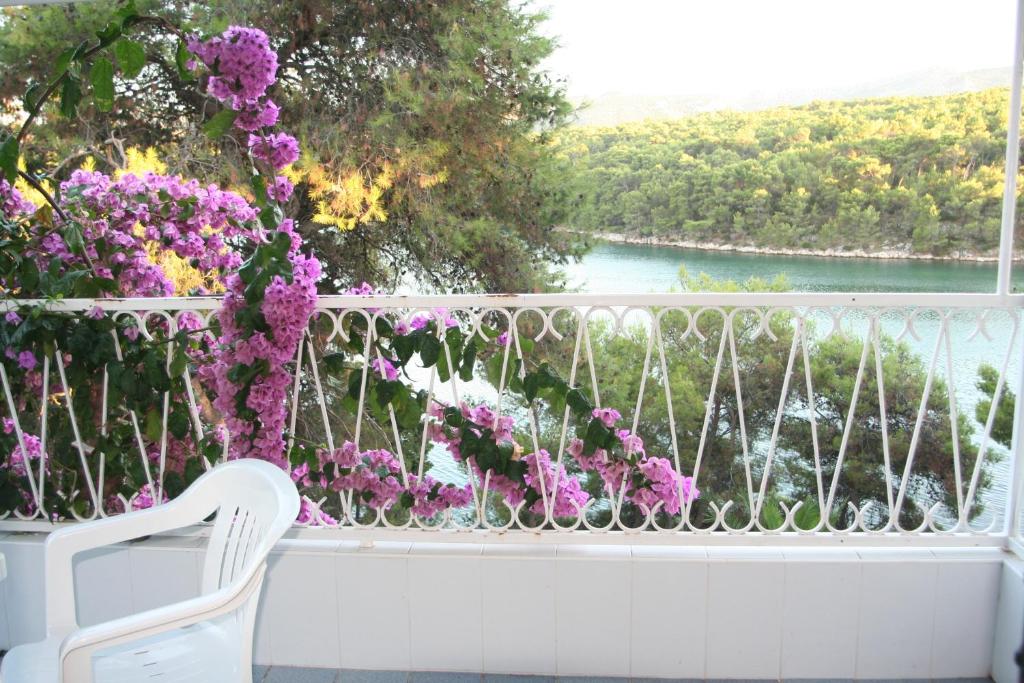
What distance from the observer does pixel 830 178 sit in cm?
493

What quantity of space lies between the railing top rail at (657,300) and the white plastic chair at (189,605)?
23.2 inches

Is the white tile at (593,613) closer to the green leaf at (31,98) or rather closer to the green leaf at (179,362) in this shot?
the green leaf at (179,362)

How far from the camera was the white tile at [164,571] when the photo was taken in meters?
2.25

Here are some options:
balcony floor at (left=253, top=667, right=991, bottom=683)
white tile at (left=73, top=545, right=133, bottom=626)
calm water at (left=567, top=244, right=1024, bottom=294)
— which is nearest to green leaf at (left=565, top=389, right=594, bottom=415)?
balcony floor at (left=253, top=667, right=991, bottom=683)

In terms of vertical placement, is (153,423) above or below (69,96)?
below

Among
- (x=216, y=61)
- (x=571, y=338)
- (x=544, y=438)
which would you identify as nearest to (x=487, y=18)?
(x=571, y=338)

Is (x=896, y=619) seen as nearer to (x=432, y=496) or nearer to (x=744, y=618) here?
(x=744, y=618)

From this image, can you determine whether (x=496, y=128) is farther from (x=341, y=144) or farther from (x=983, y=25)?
(x=983, y=25)

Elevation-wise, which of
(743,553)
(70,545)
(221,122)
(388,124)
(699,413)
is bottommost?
(699,413)

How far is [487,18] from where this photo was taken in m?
5.70

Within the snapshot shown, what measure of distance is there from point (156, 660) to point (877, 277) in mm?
4221

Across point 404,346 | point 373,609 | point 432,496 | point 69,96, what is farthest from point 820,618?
point 69,96

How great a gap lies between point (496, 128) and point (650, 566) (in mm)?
4205

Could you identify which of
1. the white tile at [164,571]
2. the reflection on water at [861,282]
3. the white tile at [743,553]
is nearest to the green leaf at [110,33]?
the white tile at [164,571]
